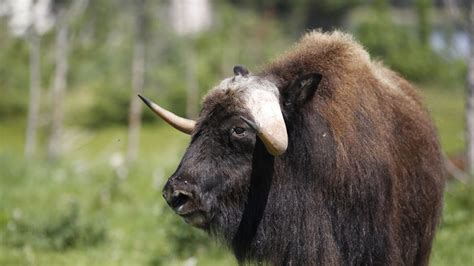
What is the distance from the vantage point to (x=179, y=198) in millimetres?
4680

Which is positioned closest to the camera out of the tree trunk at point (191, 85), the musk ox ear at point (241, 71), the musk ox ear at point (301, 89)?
the musk ox ear at point (301, 89)

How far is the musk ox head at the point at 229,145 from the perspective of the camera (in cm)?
473

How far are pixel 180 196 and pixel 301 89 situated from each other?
3.15 ft

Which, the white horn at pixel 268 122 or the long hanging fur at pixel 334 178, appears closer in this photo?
the white horn at pixel 268 122

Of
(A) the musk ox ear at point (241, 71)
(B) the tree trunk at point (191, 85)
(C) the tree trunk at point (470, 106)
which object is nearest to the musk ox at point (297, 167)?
(A) the musk ox ear at point (241, 71)

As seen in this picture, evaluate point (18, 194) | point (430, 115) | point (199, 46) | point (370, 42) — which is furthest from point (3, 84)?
point (430, 115)

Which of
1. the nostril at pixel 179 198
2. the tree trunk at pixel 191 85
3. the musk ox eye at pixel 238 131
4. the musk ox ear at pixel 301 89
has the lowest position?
the tree trunk at pixel 191 85

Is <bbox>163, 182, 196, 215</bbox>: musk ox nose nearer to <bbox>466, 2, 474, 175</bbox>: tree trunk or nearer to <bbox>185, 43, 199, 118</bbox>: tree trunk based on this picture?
<bbox>466, 2, 474, 175</bbox>: tree trunk

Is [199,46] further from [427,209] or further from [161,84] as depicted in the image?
[427,209]

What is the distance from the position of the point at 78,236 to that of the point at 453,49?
29371mm

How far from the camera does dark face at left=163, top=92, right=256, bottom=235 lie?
474 cm

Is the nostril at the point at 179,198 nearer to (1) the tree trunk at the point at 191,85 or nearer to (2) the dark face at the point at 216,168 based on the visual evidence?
(2) the dark face at the point at 216,168

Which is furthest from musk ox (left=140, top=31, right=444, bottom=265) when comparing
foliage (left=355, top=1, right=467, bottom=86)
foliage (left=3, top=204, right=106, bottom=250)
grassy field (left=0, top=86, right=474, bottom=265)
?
foliage (left=355, top=1, right=467, bottom=86)

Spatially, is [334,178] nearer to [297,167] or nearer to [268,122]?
[297,167]
